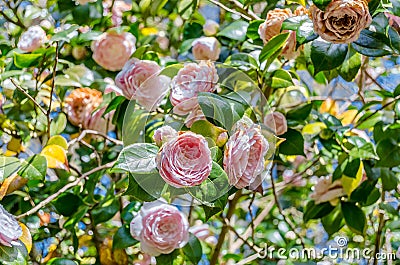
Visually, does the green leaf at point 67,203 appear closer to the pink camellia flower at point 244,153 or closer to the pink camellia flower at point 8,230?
the pink camellia flower at point 8,230

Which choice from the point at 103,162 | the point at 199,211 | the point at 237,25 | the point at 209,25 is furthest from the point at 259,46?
the point at 199,211

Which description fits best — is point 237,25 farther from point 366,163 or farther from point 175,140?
point 175,140

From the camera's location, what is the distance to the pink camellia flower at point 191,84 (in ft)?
2.32

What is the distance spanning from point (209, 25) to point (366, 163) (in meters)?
0.39

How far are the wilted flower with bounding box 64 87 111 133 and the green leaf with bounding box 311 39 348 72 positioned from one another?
40cm

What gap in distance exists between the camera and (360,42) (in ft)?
2.54

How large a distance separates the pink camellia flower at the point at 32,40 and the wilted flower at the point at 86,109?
0.11 metres

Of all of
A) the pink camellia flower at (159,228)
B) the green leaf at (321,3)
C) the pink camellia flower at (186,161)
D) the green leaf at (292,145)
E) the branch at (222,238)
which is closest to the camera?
the pink camellia flower at (186,161)

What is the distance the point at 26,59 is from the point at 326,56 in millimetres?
435

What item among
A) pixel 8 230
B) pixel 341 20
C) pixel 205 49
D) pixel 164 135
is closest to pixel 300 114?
pixel 205 49

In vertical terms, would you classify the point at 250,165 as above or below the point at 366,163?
above

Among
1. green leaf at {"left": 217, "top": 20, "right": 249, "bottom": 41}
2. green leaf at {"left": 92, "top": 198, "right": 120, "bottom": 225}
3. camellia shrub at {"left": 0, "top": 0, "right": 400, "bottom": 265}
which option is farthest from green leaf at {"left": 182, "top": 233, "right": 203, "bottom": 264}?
green leaf at {"left": 217, "top": 20, "right": 249, "bottom": 41}

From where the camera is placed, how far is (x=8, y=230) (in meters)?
0.64

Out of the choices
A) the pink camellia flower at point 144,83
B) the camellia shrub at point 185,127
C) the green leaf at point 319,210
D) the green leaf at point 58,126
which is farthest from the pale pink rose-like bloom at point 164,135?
the green leaf at point 319,210
